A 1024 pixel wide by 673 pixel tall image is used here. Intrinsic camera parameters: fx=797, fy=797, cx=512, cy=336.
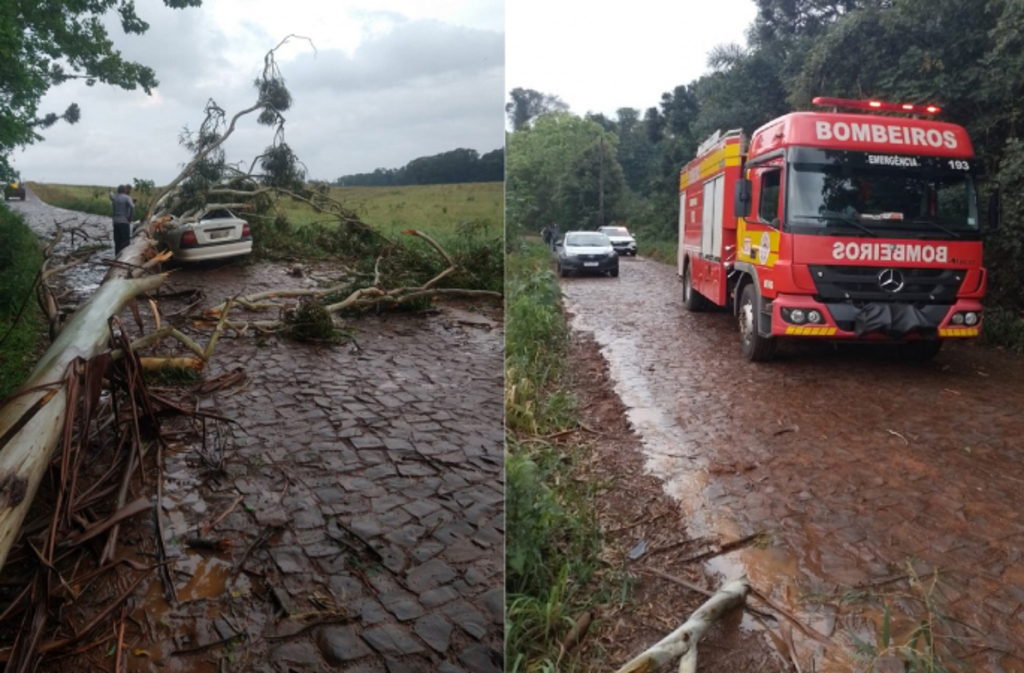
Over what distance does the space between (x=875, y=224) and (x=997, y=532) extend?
8.33ft

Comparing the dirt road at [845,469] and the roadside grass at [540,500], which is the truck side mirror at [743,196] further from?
the roadside grass at [540,500]

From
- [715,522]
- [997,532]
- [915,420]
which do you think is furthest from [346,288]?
[915,420]

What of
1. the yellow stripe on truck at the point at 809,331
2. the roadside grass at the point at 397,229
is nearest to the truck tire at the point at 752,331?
the yellow stripe on truck at the point at 809,331

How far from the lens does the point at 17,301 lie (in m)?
2.38

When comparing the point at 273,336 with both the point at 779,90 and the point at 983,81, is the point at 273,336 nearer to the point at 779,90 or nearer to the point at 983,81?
the point at 779,90

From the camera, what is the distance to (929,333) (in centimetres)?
475

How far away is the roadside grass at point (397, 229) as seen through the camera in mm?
2316

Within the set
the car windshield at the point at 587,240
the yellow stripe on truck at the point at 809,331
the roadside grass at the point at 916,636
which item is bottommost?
the roadside grass at the point at 916,636

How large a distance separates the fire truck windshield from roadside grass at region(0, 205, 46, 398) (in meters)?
4.17

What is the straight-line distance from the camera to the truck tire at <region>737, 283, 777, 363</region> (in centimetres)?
524

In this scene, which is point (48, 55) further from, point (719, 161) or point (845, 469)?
point (719, 161)

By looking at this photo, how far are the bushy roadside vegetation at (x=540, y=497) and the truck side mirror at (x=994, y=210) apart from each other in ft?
9.87

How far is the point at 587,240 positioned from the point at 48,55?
2975 mm

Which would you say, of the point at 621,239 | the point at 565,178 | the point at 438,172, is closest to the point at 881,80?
the point at 621,239
